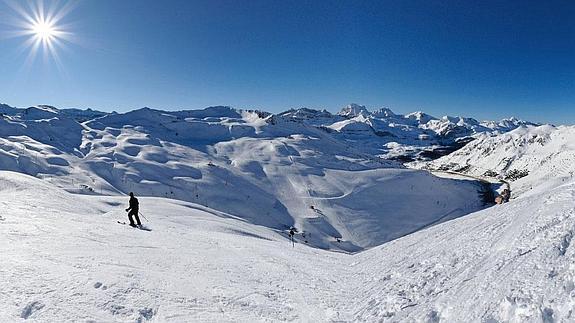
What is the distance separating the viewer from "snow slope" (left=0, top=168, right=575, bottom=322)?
5282mm

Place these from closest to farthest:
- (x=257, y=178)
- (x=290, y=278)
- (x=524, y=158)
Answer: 1. (x=290, y=278)
2. (x=257, y=178)
3. (x=524, y=158)

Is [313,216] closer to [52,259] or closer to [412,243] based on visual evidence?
[412,243]

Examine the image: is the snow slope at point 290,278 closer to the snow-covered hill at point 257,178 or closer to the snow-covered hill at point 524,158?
the snow-covered hill at point 257,178

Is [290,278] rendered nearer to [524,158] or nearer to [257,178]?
[257,178]

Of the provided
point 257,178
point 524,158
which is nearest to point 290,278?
point 257,178

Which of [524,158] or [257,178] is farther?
[524,158]

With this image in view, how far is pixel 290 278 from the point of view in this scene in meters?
8.83

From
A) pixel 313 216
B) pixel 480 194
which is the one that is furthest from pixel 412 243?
pixel 480 194

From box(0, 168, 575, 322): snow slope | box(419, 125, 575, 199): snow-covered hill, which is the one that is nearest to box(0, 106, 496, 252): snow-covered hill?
box(419, 125, 575, 199): snow-covered hill

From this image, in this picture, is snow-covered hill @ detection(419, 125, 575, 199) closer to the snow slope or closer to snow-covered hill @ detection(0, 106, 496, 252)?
snow-covered hill @ detection(0, 106, 496, 252)

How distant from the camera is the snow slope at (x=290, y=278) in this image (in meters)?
5.28

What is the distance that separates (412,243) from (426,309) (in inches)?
231

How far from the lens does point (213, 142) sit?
9219 cm

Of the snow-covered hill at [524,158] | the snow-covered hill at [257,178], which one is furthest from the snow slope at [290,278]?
the snow-covered hill at [524,158]
